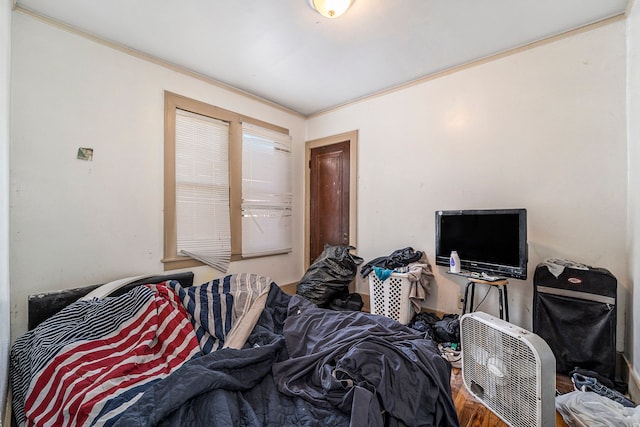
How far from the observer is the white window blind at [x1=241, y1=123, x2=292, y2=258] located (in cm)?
323

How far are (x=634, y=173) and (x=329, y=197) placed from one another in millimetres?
2751

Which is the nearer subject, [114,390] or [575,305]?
[114,390]

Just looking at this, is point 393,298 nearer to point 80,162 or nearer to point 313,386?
point 313,386

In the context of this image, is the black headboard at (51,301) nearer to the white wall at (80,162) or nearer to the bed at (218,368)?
the white wall at (80,162)

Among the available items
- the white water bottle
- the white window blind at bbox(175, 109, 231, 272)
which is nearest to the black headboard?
the white window blind at bbox(175, 109, 231, 272)

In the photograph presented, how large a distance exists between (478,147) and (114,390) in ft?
9.95

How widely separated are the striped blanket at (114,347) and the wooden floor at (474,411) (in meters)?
1.35

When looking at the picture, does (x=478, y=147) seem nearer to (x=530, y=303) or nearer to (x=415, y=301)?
(x=530, y=303)

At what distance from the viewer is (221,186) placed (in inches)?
118

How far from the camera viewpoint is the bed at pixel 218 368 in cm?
96

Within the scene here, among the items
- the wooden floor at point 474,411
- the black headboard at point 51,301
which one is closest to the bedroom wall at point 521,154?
the wooden floor at point 474,411

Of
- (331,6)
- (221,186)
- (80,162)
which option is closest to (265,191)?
(221,186)

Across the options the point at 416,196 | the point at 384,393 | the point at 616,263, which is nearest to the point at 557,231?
the point at 616,263

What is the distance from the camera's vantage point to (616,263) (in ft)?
6.39
